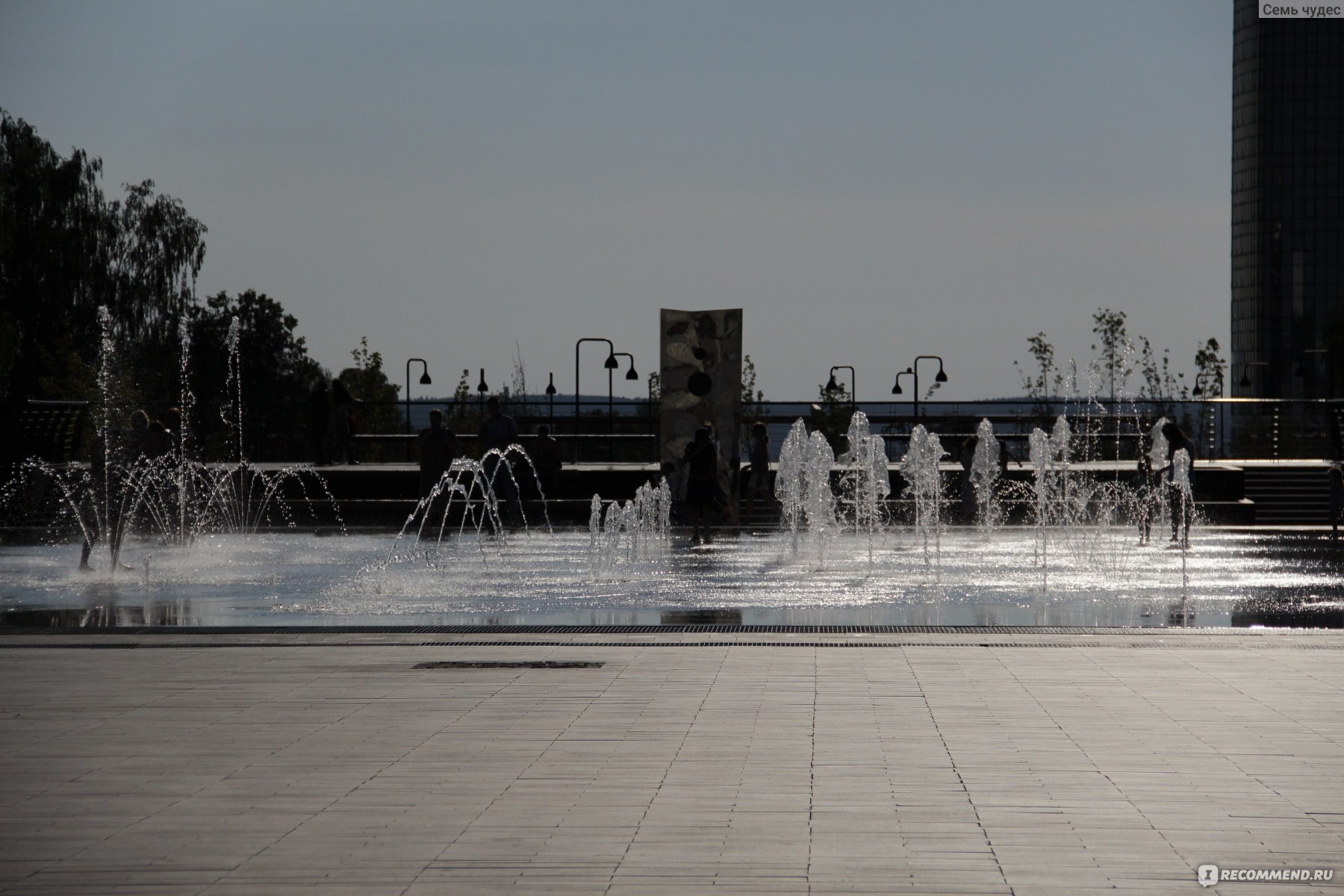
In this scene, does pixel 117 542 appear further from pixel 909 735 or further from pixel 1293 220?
pixel 1293 220

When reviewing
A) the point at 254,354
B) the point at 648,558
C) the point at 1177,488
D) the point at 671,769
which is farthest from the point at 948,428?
the point at 254,354

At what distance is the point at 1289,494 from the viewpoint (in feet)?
91.5

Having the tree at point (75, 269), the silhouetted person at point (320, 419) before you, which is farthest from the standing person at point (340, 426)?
the tree at point (75, 269)

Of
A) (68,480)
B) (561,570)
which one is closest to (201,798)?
(561,570)

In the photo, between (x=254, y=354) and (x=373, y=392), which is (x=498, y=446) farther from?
(x=254, y=354)

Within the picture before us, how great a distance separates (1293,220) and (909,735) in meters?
122

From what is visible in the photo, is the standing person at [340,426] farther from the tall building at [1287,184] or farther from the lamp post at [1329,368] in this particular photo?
the tall building at [1287,184]

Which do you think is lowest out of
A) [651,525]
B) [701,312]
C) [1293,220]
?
[651,525]

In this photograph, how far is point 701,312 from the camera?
25406mm

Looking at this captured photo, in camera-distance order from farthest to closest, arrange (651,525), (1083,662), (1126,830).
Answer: (651,525), (1083,662), (1126,830)

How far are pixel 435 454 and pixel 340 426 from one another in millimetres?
6768

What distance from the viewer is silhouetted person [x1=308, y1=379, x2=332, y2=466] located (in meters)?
29.1

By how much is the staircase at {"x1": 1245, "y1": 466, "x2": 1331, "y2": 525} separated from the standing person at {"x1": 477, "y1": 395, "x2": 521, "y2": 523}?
44.2ft

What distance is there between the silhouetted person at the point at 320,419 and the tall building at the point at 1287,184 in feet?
322
